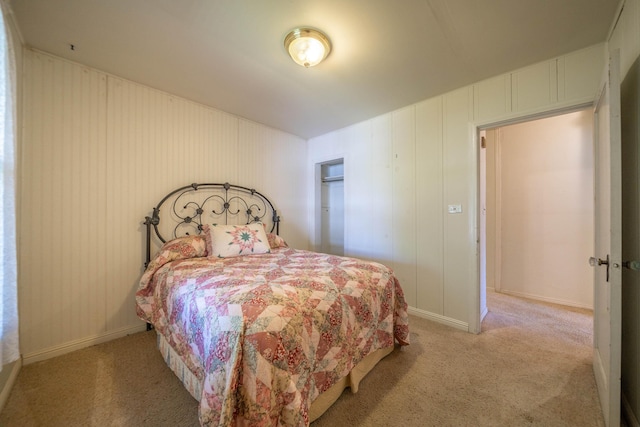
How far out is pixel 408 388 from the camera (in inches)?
62.2

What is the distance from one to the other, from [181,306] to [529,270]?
13.7 feet

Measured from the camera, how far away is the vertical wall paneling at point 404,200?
9.20 ft

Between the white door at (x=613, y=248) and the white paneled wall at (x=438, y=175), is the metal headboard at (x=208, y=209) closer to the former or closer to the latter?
the white paneled wall at (x=438, y=175)

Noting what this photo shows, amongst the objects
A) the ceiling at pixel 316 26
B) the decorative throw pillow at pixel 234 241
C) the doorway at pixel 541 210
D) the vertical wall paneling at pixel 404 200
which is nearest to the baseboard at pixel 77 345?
the decorative throw pillow at pixel 234 241

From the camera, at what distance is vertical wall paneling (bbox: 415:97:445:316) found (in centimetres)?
259

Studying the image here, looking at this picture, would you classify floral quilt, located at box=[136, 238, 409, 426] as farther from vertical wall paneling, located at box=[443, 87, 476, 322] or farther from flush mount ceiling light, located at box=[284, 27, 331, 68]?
flush mount ceiling light, located at box=[284, 27, 331, 68]

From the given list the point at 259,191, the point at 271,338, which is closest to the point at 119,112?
the point at 259,191

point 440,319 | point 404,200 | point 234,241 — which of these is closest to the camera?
point 234,241

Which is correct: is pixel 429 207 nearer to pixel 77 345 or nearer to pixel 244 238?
pixel 244 238

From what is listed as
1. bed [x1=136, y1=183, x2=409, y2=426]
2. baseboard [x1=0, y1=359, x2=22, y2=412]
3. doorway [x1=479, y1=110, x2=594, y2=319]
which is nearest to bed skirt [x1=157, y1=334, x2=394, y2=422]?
bed [x1=136, y1=183, x2=409, y2=426]

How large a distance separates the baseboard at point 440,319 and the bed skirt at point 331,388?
0.98 metres

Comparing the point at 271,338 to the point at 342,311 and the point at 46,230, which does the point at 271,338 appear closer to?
the point at 342,311

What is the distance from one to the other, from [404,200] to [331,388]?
83.6 inches

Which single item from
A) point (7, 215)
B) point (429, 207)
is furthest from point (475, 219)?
point (7, 215)
